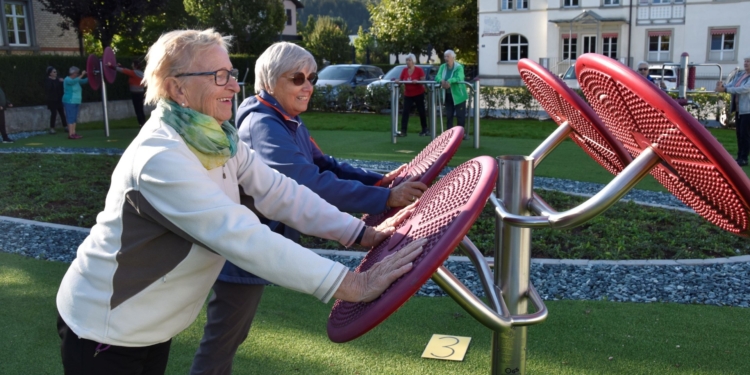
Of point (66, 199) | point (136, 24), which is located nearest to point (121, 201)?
point (66, 199)

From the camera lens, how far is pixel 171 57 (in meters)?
2.01

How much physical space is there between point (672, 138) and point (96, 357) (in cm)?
175

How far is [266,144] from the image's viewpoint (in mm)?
2752

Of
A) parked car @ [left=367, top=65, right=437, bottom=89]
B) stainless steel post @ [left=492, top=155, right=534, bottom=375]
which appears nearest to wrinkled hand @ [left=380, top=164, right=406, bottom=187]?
stainless steel post @ [left=492, top=155, right=534, bottom=375]

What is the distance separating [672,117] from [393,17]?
4596 cm

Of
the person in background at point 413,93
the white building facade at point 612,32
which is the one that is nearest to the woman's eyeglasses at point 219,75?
the person in background at point 413,93

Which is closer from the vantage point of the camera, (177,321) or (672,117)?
(672,117)

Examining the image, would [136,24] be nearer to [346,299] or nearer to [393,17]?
[393,17]

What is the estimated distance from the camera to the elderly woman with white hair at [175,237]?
172 centimetres

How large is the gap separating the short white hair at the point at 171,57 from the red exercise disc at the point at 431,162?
0.82 metres

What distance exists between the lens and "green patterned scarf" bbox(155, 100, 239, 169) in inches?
74.8

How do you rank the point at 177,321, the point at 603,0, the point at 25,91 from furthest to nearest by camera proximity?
the point at 603,0 → the point at 25,91 → the point at 177,321

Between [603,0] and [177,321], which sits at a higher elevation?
[603,0]

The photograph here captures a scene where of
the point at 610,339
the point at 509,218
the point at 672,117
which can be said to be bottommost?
the point at 610,339
